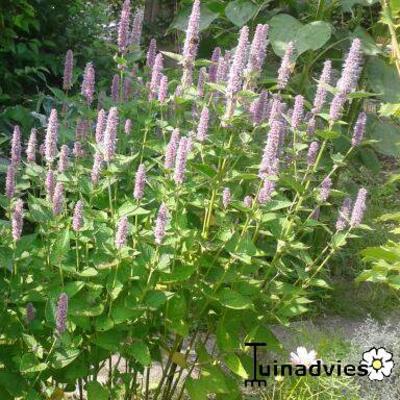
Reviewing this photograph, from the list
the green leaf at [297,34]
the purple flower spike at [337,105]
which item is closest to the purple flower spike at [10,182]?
the purple flower spike at [337,105]

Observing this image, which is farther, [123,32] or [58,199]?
[123,32]

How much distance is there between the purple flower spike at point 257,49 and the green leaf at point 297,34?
2.57 feet

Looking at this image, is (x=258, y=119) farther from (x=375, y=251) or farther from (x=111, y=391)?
(x=111, y=391)

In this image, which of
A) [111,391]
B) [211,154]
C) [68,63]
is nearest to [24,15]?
[68,63]

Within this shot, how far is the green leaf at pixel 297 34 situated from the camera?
302 cm

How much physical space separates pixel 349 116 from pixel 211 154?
1.67 m

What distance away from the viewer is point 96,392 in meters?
2.14

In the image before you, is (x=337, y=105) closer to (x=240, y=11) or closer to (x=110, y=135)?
(x=110, y=135)

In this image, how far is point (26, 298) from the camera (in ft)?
6.66

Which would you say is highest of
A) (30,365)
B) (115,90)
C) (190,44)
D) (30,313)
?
(190,44)

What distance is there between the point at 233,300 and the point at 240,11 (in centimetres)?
158

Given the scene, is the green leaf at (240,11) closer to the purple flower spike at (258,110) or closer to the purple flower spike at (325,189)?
the purple flower spike at (258,110)

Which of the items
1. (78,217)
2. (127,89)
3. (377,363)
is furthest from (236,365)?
(127,89)

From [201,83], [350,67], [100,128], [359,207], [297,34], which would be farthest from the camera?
[297,34]
